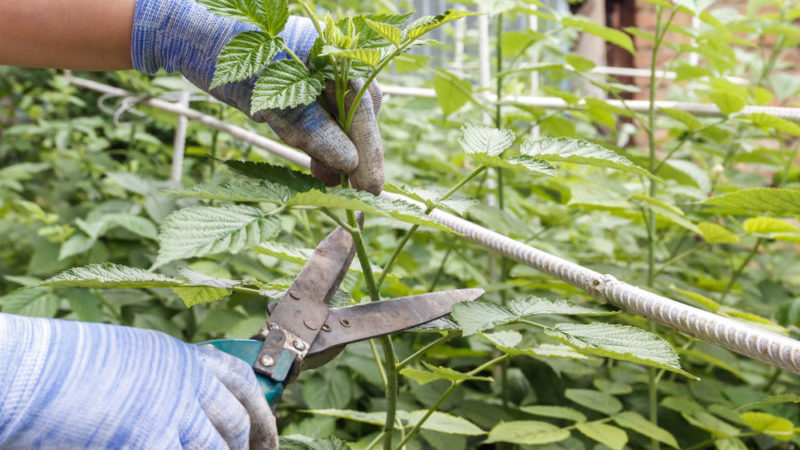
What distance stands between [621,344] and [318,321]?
339mm

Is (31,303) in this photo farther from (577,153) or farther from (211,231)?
(577,153)

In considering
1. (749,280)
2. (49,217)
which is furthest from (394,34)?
(749,280)

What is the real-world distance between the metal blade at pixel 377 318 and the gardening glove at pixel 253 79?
0.47 feet

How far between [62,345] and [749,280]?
218 centimetres

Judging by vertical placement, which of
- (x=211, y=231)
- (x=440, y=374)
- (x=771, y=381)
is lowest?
(x=771, y=381)

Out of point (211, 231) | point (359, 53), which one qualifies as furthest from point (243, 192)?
point (359, 53)

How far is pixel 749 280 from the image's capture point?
2334mm

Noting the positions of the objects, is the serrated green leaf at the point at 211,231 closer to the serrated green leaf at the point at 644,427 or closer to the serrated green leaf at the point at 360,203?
the serrated green leaf at the point at 360,203

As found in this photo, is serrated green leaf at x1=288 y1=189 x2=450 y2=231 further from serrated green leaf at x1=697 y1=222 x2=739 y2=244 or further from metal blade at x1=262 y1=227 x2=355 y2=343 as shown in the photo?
serrated green leaf at x1=697 y1=222 x2=739 y2=244

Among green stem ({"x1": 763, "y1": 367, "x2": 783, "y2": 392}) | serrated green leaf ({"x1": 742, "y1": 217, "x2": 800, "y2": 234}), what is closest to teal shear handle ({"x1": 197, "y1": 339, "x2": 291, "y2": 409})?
serrated green leaf ({"x1": 742, "y1": 217, "x2": 800, "y2": 234})

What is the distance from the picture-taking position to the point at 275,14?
0.74 meters

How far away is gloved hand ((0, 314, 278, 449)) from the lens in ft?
2.14

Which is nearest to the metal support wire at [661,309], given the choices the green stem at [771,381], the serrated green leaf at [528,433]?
the serrated green leaf at [528,433]

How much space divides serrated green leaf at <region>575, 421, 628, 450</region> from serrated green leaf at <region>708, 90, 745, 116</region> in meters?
0.68
